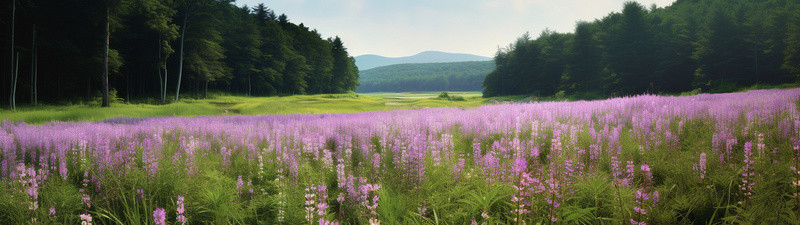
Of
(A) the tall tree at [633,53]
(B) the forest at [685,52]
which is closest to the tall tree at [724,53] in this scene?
(B) the forest at [685,52]

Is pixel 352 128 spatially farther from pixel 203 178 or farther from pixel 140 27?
pixel 140 27

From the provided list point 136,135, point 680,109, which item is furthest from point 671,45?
point 136,135

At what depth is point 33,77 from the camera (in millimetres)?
26156

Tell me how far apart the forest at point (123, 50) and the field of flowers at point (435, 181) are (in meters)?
26.4

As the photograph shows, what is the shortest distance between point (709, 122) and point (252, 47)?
5710 centimetres

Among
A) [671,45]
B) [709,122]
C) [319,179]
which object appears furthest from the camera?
[671,45]

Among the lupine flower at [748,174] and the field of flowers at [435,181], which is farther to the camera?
the lupine flower at [748,174]

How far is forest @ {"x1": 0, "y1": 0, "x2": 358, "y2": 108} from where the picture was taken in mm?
25000

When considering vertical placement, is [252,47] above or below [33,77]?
above

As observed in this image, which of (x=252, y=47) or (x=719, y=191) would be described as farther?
(x=252, y=47)

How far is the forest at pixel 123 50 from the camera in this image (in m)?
25.0

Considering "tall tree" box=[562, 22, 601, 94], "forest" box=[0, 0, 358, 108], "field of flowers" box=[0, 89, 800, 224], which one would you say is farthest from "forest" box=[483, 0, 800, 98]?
"forest" box=[0, 0, 358, 108]

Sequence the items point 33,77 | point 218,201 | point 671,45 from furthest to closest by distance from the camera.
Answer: point 671,45 < point 33,77 < point 218,201

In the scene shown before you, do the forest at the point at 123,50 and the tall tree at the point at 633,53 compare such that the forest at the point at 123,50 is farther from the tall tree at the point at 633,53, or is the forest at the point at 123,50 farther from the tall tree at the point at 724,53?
the tall tree at the point at 724,53
